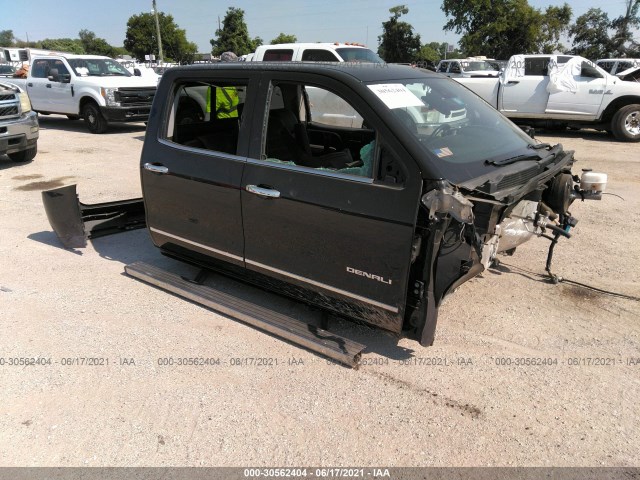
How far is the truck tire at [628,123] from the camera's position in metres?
11.2

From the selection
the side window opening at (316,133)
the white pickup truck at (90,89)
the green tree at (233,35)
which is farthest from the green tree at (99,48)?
the side window opening at (316,133)

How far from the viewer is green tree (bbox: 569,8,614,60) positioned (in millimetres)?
44125

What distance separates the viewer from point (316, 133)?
4.67 metres

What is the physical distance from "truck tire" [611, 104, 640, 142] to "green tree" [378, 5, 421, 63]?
1728 inches

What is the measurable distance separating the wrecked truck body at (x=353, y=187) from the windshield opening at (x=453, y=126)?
0.01 m

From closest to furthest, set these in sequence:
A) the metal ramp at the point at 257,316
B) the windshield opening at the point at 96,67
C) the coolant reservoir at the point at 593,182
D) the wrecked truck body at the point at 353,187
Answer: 1. the wrecked truck body at the point at 353,187
2. the metal ramp at the point at 257,316
3. the coolant reservoir at the point at 593,182
4. the windshield opening at the point at 96,67

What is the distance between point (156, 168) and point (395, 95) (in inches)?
82.5

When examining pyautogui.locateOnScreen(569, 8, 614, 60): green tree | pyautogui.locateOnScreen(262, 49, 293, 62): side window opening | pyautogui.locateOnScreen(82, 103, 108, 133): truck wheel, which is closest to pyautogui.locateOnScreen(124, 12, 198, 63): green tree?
pyautogui.locateOnScreen(569, 8, 614, 60): green tree

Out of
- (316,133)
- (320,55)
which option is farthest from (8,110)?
(316,133)

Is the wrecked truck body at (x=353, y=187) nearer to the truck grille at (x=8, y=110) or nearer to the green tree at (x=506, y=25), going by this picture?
the truck grille at (x=8, y=110)

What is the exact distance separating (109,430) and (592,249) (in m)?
4.70

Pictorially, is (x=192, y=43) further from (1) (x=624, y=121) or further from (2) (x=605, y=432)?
(2) (x=605, y=432)

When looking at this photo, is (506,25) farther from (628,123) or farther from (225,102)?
(225,102)

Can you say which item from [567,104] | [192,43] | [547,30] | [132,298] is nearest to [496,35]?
[547,30]
